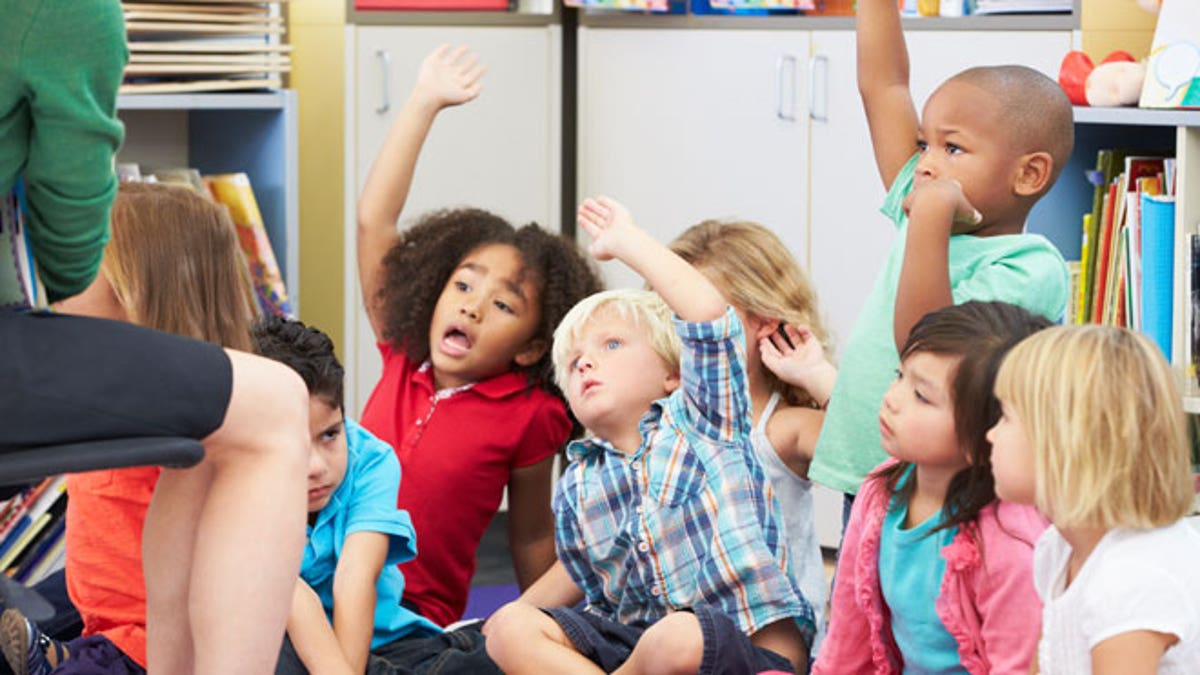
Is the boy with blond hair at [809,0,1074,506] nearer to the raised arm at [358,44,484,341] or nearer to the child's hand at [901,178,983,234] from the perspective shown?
the child's hand at [901,178,983,234]

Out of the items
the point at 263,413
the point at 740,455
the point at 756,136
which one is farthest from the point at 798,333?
the point at 756,136

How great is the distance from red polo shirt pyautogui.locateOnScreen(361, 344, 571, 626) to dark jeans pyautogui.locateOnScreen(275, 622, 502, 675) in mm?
220

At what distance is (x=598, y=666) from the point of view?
6.77ft

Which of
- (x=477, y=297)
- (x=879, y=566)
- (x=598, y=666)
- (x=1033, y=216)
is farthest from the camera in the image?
(x=1033, y=216)

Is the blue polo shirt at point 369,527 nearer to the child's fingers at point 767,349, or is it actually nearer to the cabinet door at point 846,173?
the child's fingers at point 767,349

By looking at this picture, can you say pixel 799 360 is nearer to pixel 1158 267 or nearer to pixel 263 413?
pixel 1158 267

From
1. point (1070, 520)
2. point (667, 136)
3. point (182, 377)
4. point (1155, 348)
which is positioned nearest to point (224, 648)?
point (182, 377)

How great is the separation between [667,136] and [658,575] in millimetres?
1603

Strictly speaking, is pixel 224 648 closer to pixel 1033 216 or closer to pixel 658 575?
pixel 658 575

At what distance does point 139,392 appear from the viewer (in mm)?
1417

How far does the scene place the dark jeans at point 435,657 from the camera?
2139 millimetres

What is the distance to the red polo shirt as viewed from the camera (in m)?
2.47

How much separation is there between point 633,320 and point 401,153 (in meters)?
0.60

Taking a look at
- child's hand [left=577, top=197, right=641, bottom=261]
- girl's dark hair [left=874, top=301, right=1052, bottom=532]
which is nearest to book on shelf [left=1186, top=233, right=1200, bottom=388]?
girl's dark hair [left=874, top=301, right=1052, bottom=532]
